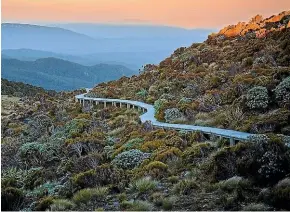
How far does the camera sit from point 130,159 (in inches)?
354

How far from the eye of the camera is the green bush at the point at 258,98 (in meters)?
11.6

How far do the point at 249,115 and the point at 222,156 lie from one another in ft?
15.0

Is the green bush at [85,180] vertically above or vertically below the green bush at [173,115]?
below

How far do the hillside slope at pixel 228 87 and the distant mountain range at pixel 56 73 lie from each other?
108 metres

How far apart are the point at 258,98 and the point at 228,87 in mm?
3594

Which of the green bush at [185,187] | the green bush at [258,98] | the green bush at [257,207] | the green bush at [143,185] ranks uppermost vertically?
the green bush at [258,98]

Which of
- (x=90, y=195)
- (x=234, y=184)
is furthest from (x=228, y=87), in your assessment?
(x=90, y=195)

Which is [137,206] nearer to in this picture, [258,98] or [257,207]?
[257,207]

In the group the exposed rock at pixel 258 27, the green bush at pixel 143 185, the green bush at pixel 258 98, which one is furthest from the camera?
the exposed rock at pixel 258 27

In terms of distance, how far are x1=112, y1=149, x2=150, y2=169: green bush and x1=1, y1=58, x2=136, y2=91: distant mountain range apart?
124888 millimetres

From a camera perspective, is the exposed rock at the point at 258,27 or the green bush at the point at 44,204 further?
the exposed rock at the point at 258,27

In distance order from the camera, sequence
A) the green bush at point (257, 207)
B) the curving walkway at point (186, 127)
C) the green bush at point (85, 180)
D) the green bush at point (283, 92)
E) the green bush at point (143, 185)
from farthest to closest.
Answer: the green bush at point (283, 92) < the curving walkway at point (186, 127) < the green bush at point (85, 180) < the green bush at point (143, 185) < the green bush at point (257, 207)

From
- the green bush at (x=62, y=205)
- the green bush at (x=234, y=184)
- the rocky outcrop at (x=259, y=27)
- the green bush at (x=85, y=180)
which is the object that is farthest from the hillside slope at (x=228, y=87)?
the green bush at (x=62, y=205)

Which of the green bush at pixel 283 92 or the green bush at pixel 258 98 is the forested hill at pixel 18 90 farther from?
the green bush at pixel 283 92
